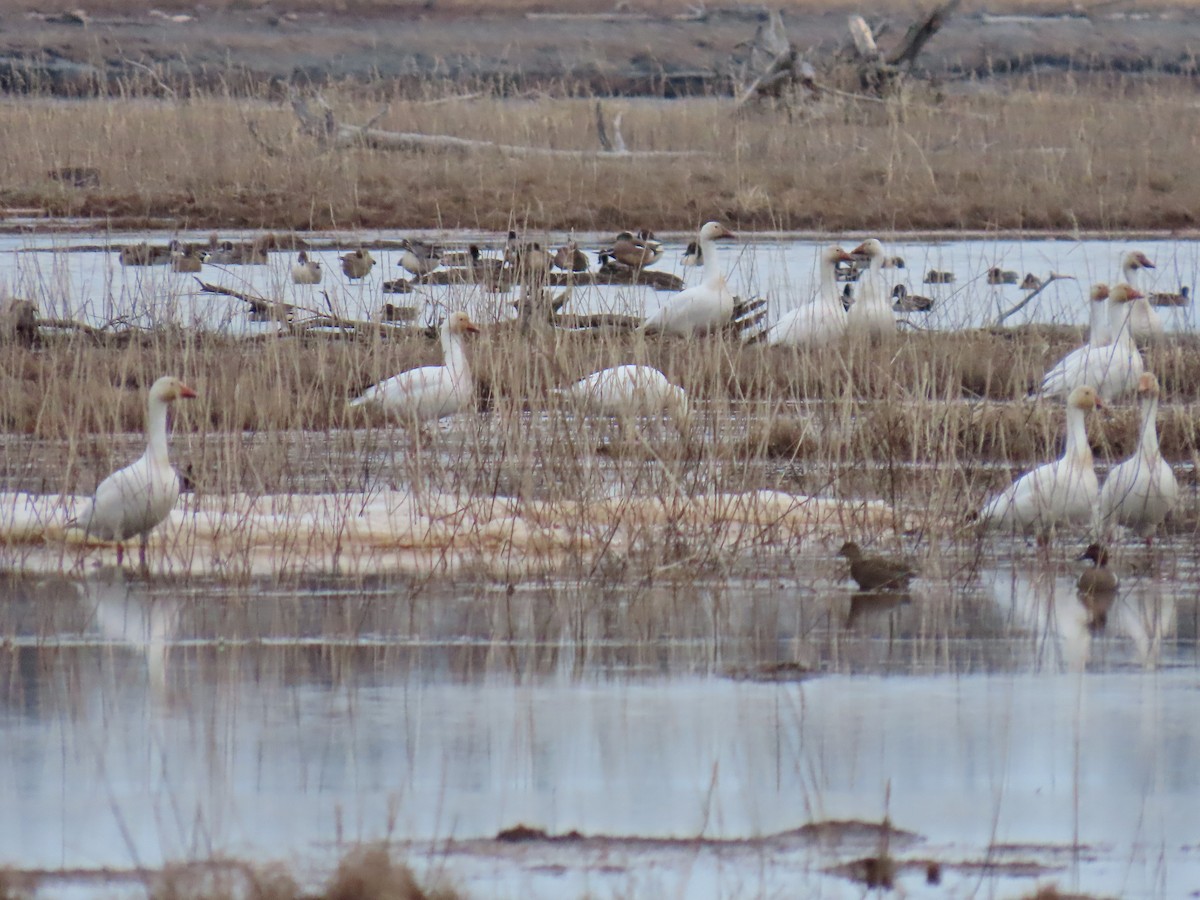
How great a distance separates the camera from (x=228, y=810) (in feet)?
16.6

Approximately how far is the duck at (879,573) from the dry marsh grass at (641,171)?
11918mm

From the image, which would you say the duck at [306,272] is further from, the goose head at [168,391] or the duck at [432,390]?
the goose head at [168,391]

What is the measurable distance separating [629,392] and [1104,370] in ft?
8.80

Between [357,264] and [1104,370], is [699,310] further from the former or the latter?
[357,264]

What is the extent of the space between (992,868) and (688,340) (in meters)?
7.67

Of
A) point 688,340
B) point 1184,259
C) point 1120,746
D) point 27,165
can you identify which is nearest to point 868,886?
point 1120,746

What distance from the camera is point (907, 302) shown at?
1475 cm

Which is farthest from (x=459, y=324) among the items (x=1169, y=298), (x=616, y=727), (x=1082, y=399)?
(x=1169, y=298)

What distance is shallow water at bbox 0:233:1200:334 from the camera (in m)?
12.7

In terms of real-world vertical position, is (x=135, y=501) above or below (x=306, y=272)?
below

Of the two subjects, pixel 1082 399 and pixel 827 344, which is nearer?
pixel 1082 399

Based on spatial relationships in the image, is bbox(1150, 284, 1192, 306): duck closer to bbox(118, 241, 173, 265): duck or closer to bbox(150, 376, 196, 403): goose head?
bbox(118, 241, 173, 265): duck

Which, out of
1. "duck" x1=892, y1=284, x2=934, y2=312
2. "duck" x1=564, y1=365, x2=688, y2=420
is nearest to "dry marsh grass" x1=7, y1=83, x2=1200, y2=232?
"duck" x1=892, y1=284, x2=934, y2=312

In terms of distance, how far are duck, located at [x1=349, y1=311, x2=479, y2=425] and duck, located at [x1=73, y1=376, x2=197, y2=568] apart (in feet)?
7.71
